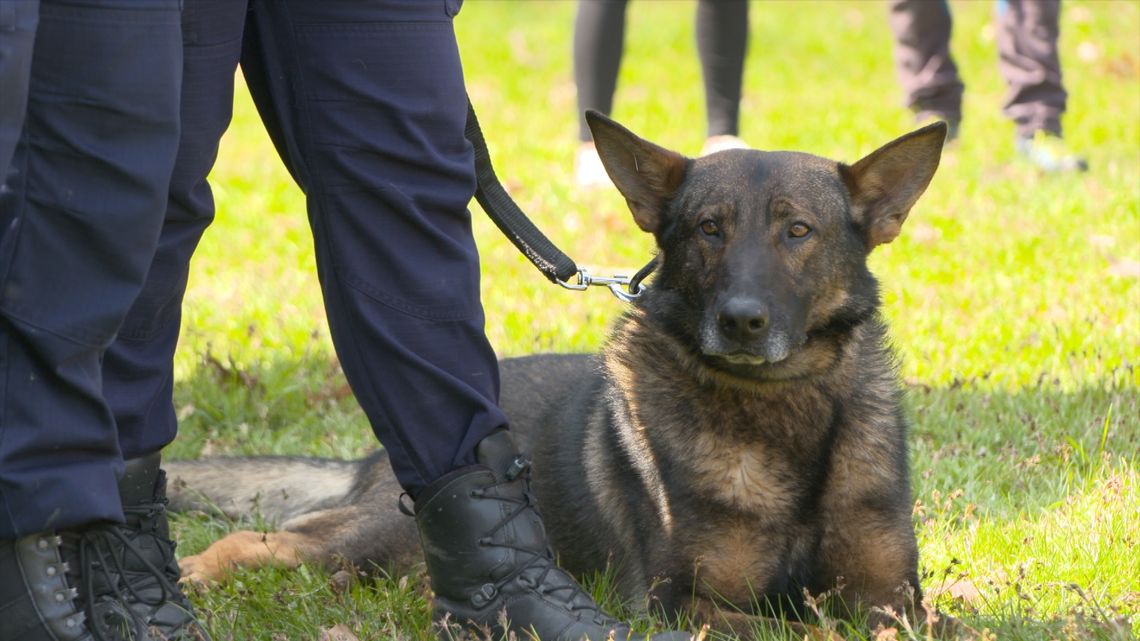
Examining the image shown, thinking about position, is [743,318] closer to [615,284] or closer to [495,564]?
[615,284]

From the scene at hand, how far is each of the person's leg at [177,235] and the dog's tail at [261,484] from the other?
103cm

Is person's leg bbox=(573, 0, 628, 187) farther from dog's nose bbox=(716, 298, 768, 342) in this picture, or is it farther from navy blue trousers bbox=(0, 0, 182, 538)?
navy blue trousers bbox=(0, 0, 182, 538)

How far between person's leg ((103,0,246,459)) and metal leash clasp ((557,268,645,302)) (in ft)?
3.04

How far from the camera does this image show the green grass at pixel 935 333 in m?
2.97

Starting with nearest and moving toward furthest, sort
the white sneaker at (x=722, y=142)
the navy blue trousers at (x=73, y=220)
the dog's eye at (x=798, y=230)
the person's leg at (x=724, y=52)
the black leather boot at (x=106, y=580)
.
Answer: the navy blue trousers at (x=73, y=220)
the black leather boot at (x=106, y=580)
the dog's eye at (x=798, y=230)
the white sneaker at (x=722, y=142)
the person's leg at (x=724, y=52)

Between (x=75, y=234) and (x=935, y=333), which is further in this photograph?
(x=935, y=333)

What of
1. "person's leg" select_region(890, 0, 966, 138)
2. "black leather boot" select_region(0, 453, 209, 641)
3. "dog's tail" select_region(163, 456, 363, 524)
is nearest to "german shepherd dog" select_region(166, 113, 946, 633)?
"dog's tail" select_region(163, 456, 363, 524)

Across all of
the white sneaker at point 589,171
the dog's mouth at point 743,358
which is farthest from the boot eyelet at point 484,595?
the white sneaker at point 589,171

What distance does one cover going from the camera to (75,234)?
82.4 inches

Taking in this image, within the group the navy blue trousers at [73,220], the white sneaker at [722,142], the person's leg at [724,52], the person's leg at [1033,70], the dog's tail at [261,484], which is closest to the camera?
the navy blue trousers at [73,220]

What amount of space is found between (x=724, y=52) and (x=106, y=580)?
17.5 feet

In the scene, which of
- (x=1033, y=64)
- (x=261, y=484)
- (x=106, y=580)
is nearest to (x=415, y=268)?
(x=106, y=580)

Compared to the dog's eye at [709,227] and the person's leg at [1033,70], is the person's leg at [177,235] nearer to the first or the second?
the dog's eye at [709,227]

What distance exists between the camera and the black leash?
3006 mm
